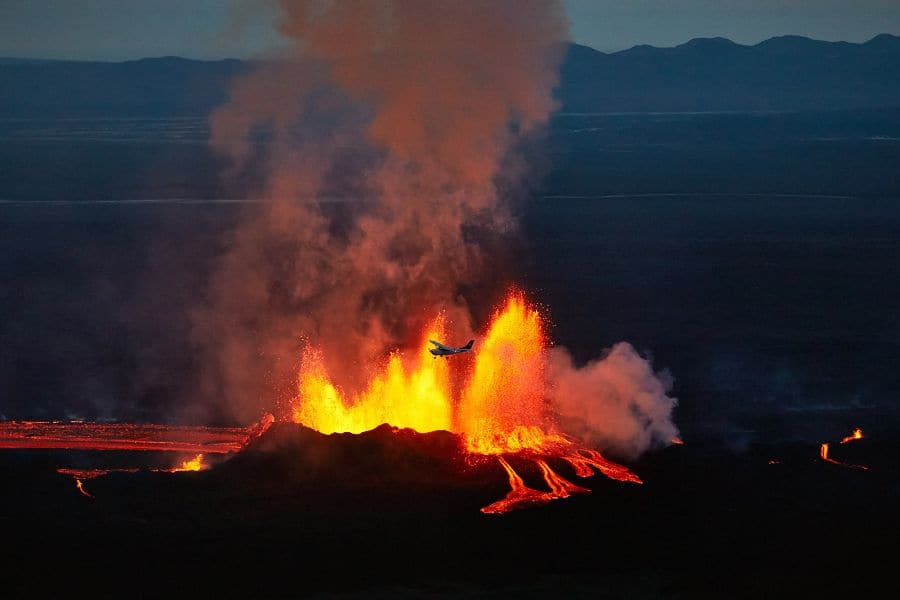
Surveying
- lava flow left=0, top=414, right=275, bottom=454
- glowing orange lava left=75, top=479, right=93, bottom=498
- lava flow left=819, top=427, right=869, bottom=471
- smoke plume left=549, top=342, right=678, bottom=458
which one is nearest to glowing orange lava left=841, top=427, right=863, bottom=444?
lava flow left=819, top=427, right=869, bottom=471

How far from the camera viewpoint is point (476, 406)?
89.7 m

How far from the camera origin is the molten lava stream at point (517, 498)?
7312 centimetres

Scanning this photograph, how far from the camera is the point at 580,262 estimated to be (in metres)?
171

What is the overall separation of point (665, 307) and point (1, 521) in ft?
271

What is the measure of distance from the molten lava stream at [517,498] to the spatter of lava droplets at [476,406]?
12.8 inches

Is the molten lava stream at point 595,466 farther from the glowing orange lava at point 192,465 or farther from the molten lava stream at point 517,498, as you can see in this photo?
the glowing orange lava at point 192,465

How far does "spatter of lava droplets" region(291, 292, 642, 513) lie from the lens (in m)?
81.9

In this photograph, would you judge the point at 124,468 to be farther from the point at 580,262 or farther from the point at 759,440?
the point at 580,262

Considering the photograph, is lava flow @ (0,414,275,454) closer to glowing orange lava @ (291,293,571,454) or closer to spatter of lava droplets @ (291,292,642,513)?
glowing orange lava @ (291,293,571,454)

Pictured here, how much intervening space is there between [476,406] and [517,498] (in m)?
15.5

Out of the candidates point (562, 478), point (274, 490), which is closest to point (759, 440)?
point (562, 478)

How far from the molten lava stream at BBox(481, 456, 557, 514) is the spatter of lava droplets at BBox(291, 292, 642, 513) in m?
0.32

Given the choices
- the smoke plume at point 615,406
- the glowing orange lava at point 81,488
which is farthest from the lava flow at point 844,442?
the glowing orange lava at point 81,488

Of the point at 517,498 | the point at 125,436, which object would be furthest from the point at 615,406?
the point at 125,436
